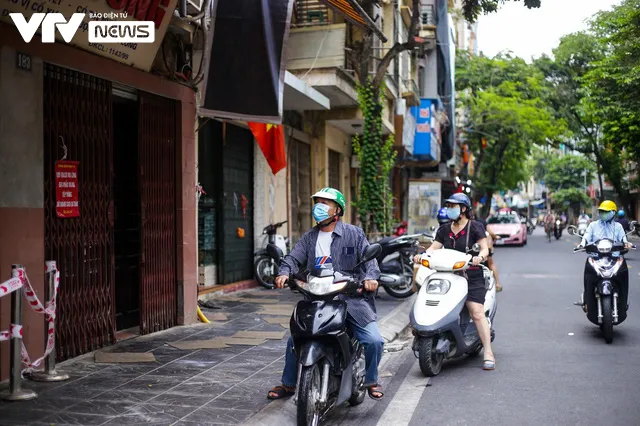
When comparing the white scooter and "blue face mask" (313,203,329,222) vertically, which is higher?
"blue face mask" (313,203,329,222)

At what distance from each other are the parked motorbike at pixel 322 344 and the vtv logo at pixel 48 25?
9.48ft

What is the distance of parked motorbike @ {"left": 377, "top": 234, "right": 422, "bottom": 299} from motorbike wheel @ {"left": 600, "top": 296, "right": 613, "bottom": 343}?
4.16 metres

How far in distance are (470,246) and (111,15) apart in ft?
13.8

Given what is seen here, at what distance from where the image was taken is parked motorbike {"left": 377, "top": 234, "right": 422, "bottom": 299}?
12.2 metres

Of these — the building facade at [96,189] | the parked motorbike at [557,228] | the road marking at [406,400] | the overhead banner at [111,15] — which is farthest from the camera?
the parked motorbike at [557,228]

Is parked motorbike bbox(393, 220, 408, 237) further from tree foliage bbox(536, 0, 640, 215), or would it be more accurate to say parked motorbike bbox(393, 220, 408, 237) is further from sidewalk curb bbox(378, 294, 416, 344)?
tree foliage bbox(536, 0, 640, 215)

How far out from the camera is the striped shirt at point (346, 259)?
17.4 feet

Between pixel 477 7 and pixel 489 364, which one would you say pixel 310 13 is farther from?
pixel 489 364

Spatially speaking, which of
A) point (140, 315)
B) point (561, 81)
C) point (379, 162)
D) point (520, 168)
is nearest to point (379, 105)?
point (379, 162)

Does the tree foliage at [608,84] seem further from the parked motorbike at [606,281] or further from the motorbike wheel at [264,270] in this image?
the parked motorbike at [606,281]

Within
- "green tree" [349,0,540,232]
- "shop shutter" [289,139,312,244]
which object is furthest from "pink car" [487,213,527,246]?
"green tree" [349,0,540,232]

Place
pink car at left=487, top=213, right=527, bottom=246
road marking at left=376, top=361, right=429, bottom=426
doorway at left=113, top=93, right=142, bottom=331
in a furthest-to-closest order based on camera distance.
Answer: pink car at left=487, top=213, right=527, bottom=246, doorway at left=113, top=93, right=142, bottom=331, road marking at left=376, top=361, right=429, bottom=426

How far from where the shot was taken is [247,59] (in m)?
7.88

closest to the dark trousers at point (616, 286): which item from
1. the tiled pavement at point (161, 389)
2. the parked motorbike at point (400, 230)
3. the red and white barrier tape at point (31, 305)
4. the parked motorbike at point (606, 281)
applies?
the parked motorbike at point (606, 281)
